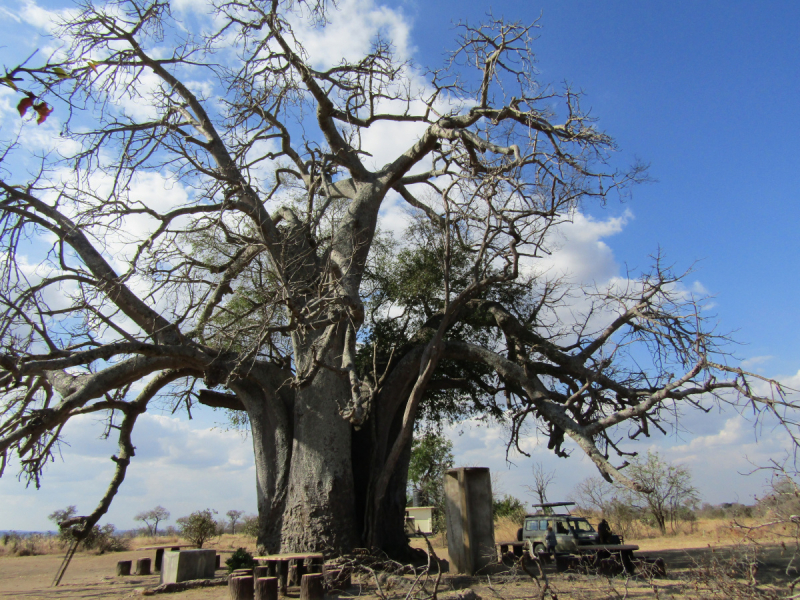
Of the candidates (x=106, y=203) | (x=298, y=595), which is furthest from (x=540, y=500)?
(x=106, y=203)

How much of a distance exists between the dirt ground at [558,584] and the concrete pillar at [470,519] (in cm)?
40

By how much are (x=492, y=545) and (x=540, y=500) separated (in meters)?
8.28

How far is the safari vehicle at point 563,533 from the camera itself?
37.9ft

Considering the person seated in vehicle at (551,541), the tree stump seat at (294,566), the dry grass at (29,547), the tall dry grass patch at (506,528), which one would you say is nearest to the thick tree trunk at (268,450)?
the tree stump seat at (294,566)

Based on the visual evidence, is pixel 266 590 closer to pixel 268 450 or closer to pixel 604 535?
pixel 268 450

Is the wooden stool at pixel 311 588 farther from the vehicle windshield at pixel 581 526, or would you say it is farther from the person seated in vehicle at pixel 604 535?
the vehicle windshield at pixel 581 526

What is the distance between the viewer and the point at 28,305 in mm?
6562

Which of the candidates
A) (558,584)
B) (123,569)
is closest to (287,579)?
(558,584)

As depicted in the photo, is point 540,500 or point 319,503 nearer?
point 319,503

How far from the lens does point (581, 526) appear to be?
12070mm

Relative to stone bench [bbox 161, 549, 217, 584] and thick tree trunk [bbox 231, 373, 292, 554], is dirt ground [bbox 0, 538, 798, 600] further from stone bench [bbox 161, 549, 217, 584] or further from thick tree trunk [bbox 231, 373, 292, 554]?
thick tree trunk [bbox 231, 373, 292, 554]

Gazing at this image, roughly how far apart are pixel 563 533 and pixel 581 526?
524 mm

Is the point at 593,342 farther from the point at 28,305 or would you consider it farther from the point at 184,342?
the point at 28,305

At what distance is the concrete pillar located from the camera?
8.13 m
